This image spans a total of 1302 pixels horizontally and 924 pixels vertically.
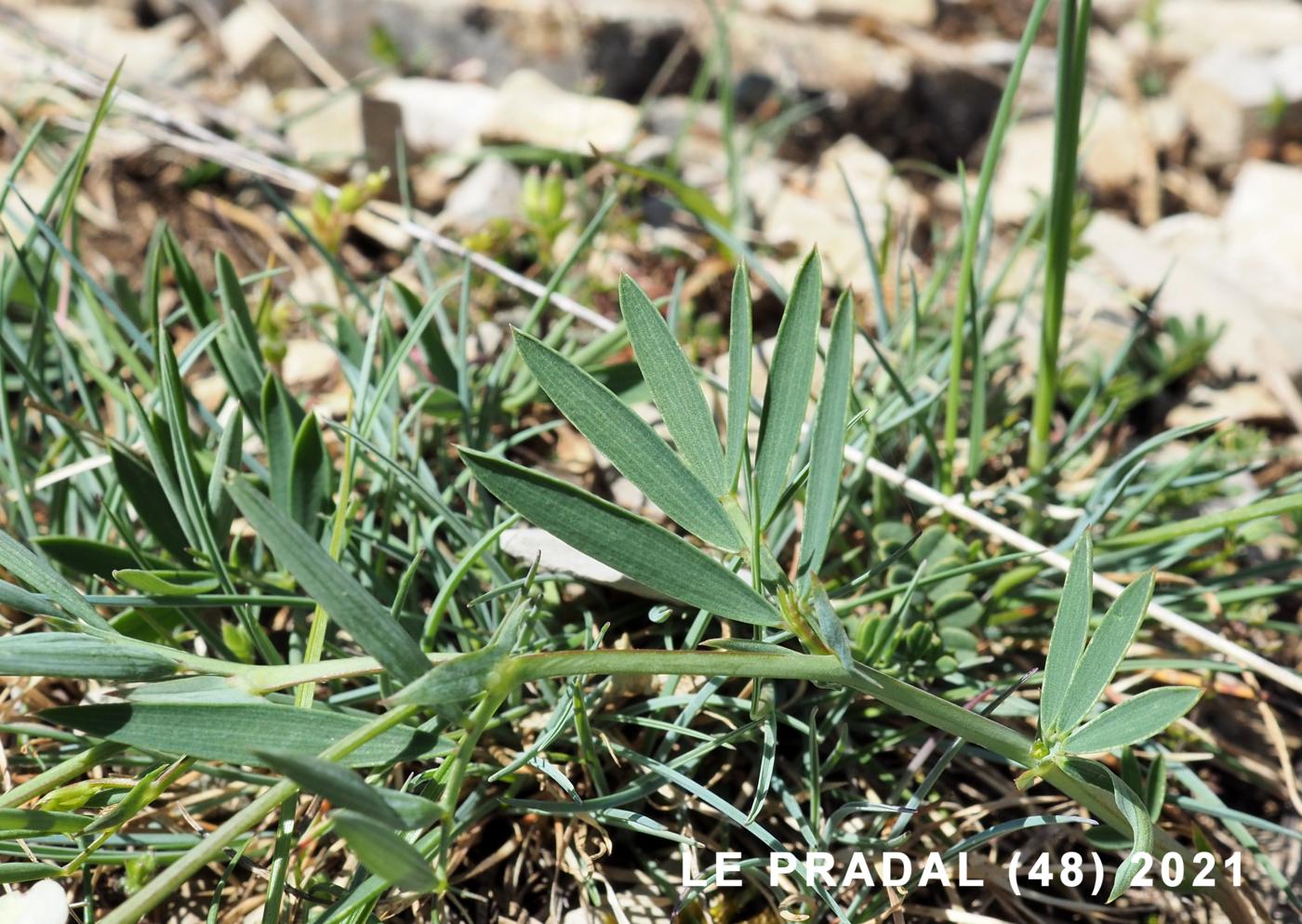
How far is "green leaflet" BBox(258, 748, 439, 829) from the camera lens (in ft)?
1.97

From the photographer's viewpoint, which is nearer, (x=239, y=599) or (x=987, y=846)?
(x=239, y=599)

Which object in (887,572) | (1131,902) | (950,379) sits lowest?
(1131,902)

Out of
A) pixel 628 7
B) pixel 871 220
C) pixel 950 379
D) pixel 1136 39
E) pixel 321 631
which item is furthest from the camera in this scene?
pixel 1136 39

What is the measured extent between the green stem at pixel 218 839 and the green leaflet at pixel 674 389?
29 centimetres

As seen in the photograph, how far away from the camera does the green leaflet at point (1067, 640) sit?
2.79ft

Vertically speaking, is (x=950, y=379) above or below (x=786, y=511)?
above

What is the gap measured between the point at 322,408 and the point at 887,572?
817 mm

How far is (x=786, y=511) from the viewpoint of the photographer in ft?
4.06

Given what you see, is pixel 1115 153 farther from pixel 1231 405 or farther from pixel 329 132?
pixel 329 132

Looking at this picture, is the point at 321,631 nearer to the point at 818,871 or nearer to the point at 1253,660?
the point at 818,871

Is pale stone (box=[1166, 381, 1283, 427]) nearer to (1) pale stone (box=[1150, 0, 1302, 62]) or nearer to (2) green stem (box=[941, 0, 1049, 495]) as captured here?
(2) green stem (box=[941, 0, 1049, 495])

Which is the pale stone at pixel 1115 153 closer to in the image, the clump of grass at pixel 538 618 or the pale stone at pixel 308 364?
the clump of grass at pixel 538 618

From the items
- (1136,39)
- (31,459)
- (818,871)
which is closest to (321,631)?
(818,871)

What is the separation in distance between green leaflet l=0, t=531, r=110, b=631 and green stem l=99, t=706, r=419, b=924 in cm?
23
